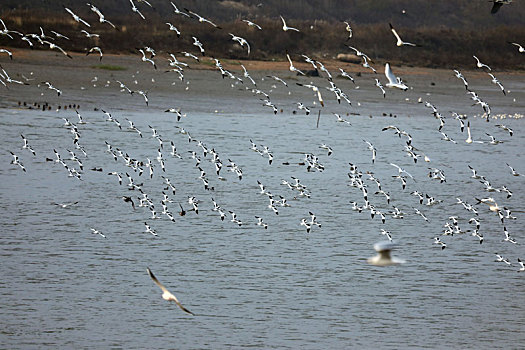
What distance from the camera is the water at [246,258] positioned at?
1465 centimetres

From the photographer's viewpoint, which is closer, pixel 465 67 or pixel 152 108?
pixel 152 108

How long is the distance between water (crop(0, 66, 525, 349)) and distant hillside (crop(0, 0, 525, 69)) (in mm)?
20210

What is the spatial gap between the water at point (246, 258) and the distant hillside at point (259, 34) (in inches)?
796

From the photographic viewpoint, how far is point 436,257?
1894cm

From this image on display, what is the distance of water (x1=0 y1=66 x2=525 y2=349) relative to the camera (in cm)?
1465

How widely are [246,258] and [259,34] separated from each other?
154 feet

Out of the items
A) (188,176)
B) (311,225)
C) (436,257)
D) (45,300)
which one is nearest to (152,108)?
(188,176)

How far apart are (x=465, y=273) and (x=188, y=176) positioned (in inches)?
397

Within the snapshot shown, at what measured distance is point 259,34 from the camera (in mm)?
64125

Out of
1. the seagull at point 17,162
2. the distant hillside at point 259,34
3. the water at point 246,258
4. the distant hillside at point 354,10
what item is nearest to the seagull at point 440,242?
the water at point 246,258

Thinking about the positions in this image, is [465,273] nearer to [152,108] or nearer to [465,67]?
[152,108]

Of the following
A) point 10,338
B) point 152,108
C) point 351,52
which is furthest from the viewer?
point 351,52

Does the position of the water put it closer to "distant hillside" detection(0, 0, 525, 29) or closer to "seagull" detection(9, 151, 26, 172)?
"seagull" detection(9, 151, 26, 172)

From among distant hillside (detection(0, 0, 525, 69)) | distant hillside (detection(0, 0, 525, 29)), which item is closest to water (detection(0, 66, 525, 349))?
distant hillside (detection(0, 0, 525, 69))
